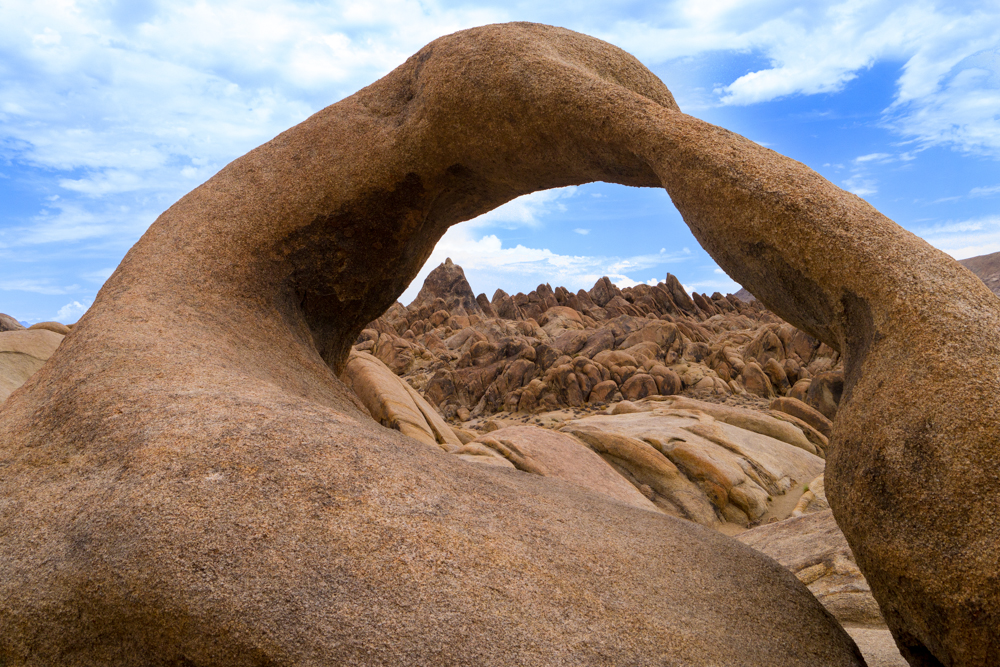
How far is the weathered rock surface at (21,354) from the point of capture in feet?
39.1

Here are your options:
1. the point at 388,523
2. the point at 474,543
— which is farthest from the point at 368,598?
the point at 474,543

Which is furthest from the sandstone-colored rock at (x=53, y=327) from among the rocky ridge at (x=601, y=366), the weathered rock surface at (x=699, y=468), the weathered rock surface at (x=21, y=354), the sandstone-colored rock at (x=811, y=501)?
the sandstone-colored rock at (x=811, y=501)

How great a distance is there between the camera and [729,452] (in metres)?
12.4

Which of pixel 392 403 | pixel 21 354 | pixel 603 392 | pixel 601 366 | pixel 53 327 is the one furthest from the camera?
pixel 601 366

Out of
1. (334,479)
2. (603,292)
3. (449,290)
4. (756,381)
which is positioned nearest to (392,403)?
(334,479)

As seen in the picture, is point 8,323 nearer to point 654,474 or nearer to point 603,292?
point 654,474

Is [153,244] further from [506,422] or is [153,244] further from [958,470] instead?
[506,422]

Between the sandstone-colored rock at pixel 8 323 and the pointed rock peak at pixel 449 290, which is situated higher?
the pointed rock peak at pixel 449 290

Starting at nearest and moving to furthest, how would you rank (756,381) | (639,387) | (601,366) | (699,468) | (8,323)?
(699,468)
(8,323)
(639,387)
(601,366)
(756,381)

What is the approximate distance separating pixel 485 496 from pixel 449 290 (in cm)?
4820

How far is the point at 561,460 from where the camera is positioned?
970 cm

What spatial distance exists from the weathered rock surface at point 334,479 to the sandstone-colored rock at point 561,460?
380 centimetres

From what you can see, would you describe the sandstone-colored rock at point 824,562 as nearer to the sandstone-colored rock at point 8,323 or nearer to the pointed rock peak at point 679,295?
the sandstone-colored rock at point 8,323

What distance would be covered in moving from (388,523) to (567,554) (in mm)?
1058
